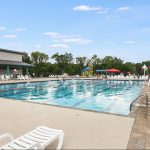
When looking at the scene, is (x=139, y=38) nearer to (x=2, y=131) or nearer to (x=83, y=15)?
(x=83, y=15)

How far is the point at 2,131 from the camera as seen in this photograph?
15.4 feet

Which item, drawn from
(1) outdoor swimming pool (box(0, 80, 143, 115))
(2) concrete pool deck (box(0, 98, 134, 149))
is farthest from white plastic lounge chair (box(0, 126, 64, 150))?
(1) outdoor swimming pool (box(0, 80, 143, 115))

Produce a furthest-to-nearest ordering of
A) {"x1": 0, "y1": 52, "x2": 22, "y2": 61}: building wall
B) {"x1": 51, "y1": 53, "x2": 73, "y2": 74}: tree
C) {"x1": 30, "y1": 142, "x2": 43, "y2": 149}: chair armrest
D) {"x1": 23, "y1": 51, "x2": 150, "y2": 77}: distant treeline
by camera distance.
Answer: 1. {"x1": 51, "y1": 53, "x2": 73, "y2": 74}: tree
2. {"x1": 23, "y1": 51, "x2": 150, "y2": 77}: distant treeline
3. {"x1": 0, "y1": 52, "x2": 22, "y2": 61}: building wall
4. {"x1": 30, "y1": 142, "x2": 43, "y2": 149}: chair armrest

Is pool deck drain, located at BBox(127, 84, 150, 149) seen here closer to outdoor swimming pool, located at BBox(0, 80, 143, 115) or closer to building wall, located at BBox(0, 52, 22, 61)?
outdoor swimming pool, located at BBox(0, 80, 143, 115)

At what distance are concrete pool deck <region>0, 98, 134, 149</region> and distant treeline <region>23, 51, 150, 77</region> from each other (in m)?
31.2

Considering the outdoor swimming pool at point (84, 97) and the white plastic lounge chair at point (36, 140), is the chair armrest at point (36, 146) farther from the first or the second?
the outdoor swimming pool at point (84, 97)

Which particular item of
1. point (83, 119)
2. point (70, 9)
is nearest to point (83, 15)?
point (70, 9)

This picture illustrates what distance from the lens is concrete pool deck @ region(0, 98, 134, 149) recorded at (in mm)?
3876

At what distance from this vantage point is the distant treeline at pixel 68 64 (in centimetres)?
3861

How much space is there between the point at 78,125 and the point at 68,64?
127 feet

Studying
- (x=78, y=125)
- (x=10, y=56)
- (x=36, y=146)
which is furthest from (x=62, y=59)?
(x=36, y=146)

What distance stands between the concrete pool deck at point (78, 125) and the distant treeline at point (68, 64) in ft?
102

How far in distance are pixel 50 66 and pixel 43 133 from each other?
35.6 m

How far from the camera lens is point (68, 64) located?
4344 centimetres
